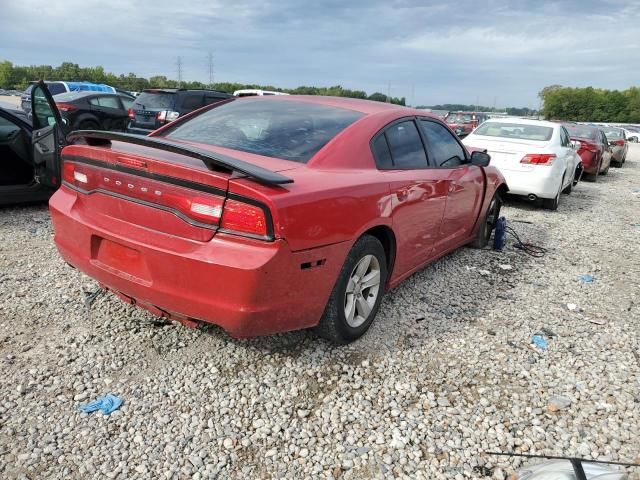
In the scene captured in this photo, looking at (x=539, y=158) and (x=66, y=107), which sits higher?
(x=539, y=158)

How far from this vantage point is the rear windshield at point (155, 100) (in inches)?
474

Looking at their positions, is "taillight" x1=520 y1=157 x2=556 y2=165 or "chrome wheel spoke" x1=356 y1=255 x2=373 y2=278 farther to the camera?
"taillight" x1=520 y1=157 x2=556 y2=165

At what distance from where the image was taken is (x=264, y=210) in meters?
2.33

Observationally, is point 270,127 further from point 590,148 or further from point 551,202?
point 590,148

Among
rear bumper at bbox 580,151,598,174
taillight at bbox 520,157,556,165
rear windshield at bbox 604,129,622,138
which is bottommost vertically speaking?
rear bumper at bbox 580,151,598,174

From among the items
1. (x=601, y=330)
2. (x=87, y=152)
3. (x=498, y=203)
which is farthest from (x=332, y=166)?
(x=498, y=203)

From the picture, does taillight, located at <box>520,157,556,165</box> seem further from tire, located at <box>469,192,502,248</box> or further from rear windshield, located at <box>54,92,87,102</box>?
rear windshield, located at <box>54,92,87,102</box>

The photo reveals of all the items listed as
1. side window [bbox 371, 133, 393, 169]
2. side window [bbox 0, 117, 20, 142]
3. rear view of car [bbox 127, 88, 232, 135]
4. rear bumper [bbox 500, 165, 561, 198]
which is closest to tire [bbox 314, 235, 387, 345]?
side window [bbox 371, 133, 393, 169]

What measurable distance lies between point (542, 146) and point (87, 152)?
7.09 m

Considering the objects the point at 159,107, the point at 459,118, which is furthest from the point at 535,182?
the point at 459,118

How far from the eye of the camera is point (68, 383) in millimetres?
2654

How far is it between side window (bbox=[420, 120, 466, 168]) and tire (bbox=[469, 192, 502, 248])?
108 centimetres

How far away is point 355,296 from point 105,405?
153cm

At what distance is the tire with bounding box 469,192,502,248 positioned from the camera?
5.47 metres
